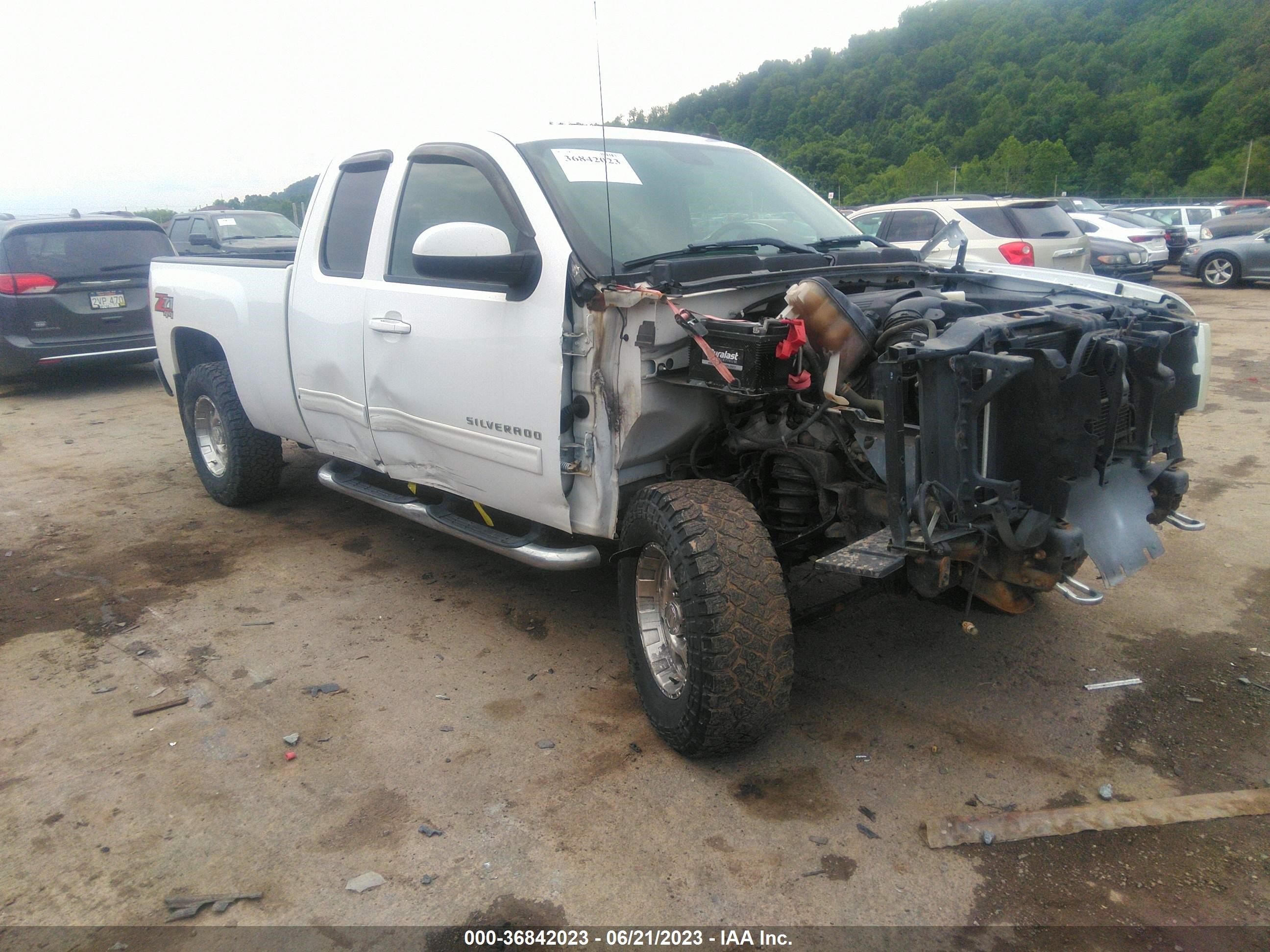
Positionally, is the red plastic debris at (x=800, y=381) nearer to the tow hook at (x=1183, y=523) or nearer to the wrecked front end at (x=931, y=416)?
the wrecked front end at (x=931, y=416)

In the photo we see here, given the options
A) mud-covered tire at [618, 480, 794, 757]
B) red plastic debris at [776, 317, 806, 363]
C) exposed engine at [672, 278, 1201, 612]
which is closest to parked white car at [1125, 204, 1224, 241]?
exposed engine at [672, 278, 1201, 612]

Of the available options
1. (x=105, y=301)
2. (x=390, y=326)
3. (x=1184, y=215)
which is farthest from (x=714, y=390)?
(x=1184, y=215)

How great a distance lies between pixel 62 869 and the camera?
8.79ft

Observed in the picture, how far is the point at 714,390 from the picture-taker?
3.10 metres

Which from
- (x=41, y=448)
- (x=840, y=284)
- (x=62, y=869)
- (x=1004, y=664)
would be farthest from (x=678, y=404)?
(x=41, y=448)

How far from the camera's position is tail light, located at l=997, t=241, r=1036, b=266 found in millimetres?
9711

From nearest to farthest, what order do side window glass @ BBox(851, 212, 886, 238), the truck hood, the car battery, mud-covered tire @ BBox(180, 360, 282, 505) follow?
the car battery < the truck hood < mud-covered tire @ BBox(180, 360, 282, 505) < side window glass @ BBox(851, 212, 886, 238)

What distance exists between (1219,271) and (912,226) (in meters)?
10.1

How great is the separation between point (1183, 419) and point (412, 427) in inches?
240

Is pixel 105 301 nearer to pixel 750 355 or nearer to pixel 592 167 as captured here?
pixel 592 167

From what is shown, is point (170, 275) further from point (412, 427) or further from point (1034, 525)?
point (1034, 525)

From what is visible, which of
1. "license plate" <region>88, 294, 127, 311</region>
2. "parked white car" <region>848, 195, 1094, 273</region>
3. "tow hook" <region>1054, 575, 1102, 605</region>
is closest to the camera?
"tow hook" <region>1054, 575, 1102, 605</region>

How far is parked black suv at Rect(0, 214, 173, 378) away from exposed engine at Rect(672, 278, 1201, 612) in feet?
25.9

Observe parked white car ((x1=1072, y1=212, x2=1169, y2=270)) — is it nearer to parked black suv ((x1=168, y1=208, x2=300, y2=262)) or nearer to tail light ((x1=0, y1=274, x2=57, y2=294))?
parked black suv ((x1=168, y1=208, x2=300, y2=262))
